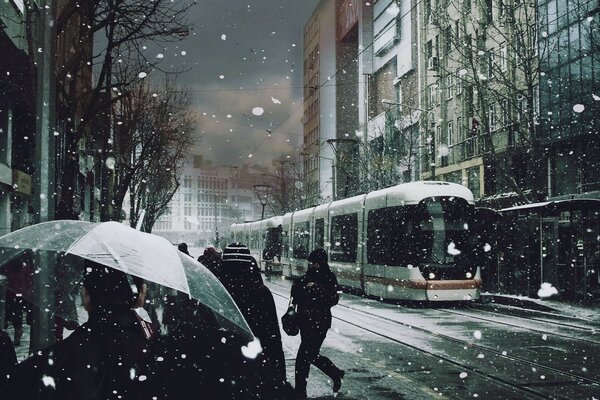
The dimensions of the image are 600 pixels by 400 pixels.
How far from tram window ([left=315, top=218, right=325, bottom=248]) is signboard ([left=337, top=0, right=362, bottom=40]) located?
197 ft

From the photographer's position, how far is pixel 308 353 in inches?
296

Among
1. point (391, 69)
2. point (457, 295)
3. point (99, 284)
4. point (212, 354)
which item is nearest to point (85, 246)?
point (99, 284)

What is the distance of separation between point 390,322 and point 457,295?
403 centimetres

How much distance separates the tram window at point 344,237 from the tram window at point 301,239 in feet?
15.1

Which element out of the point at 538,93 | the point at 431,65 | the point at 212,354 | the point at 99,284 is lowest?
the point at 212,354

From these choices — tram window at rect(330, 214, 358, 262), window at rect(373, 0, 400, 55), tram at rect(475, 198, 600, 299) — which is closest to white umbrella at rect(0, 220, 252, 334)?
tram at rect(475, 198, 600, 299)

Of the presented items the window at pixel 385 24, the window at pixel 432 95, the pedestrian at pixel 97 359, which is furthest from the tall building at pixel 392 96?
the pedestrian at pixel 97 359

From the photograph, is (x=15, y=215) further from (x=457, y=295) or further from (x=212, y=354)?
(x=212, y=354)

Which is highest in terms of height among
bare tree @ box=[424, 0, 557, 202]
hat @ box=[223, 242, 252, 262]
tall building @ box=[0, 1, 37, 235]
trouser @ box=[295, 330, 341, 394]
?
bare tree @ box=[424, 0, 557, 202]

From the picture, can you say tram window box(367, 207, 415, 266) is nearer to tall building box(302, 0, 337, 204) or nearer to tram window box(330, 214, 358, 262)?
tram window box(330, 214, 358, 262)

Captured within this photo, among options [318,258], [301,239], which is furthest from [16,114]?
[301,239]

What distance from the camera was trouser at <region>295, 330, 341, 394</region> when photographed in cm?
747

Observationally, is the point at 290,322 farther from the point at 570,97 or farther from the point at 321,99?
the point at 321,99

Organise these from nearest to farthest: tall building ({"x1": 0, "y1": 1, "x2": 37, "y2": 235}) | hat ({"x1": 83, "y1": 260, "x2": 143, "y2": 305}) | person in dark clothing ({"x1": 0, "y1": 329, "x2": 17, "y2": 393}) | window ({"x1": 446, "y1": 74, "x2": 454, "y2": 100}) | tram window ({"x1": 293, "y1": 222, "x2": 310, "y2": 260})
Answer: hat ({"x1": 83, "y1": 260, "x2": 143, "y2": 305})
person in dark clothing ({"x1": 0, "y1": 329, "x2": 17, "y2": 393})
tall building ({"x1": 0, "y1": 1, "x2": 37, "y2": 235})
tram window ({"x1": 293, "y1": 222, "x2": 310, "y2": 260})
window ({"x1": 446, "y1": 74, "x2": 454, "y2": 100})
